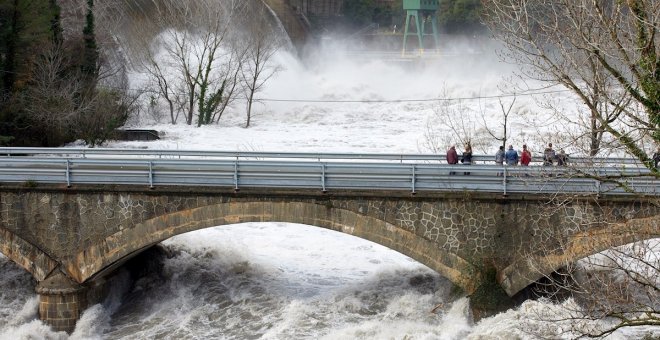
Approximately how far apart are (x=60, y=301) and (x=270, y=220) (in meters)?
5.22

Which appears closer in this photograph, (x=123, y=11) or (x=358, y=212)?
(x=358, y=212)

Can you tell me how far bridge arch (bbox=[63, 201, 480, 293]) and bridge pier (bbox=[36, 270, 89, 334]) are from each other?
0.25 metres

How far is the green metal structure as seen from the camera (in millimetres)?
64812

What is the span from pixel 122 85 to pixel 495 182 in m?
30.8

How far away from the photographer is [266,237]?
26906mm

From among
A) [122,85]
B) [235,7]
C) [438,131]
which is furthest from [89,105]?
[235,7]

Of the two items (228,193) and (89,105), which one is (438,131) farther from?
(228,193)

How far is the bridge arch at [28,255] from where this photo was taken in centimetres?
2086

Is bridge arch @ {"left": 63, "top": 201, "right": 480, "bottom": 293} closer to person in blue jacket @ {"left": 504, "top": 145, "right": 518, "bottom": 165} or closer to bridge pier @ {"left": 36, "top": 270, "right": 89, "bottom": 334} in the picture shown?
bridge pier @ {"left": 36, "top": 270, "right": 89, "bottom": 334}

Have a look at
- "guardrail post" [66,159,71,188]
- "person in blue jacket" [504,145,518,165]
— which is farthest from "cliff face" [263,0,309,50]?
"person in blue jacket" [504,145,518,165]

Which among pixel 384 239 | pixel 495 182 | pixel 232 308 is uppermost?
pixel 495 182

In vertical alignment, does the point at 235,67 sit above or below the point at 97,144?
above

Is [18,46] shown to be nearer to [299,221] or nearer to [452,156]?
[299,221]

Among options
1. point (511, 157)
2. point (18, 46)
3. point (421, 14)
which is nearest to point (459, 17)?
point (421, 14)
